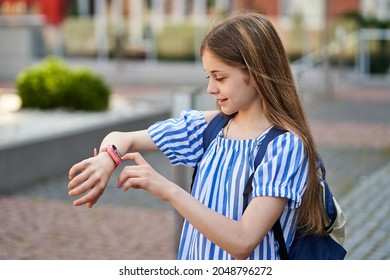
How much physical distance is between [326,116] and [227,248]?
12.4 metres

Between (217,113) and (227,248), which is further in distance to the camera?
(217,113)

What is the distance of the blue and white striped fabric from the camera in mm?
2412

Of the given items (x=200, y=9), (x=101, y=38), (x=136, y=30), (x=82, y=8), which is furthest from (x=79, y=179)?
(x=82, y=8)

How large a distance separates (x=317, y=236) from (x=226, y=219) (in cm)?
40

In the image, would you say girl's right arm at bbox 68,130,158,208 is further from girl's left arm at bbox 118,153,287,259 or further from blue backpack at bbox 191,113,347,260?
blue backpack at bbox 191,113,347,260

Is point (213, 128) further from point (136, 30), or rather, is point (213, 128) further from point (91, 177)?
point (136, 30)

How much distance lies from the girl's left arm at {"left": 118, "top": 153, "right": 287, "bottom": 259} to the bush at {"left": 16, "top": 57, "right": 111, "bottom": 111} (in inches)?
384

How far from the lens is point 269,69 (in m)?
2.46

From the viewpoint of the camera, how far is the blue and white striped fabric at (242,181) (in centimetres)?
241

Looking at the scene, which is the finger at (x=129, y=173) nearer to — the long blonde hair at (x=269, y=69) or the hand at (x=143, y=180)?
the hand at (x=143, y=180)

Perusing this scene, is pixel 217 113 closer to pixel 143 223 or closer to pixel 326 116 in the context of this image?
pixel 143 223

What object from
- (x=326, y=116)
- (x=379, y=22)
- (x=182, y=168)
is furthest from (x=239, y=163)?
(x=379, y=22)

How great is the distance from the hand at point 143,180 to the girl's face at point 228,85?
326 millimetres

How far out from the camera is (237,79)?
97.0 inches
